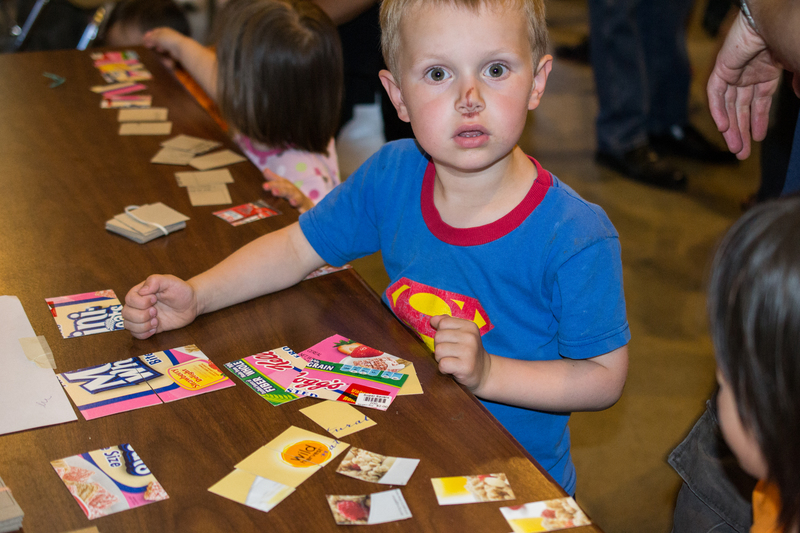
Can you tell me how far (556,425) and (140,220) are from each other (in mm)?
787

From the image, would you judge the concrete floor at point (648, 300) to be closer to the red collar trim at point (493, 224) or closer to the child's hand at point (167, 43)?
the red collar trim at point (493, 224)

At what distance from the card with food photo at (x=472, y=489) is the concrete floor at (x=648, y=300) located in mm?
271

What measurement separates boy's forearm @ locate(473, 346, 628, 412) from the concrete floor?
14cm

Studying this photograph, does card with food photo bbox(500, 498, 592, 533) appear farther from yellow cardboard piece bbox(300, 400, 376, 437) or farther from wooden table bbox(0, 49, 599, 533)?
yellow cardboard piece bbox(300, 400, 376, 437)

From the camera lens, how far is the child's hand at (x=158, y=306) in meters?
1.03

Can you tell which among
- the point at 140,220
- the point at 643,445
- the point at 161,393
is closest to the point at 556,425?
the point at 161,393

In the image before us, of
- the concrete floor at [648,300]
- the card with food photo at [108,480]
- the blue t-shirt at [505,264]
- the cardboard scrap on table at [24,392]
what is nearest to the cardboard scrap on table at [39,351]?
the cardboard scrap on table at [24,392]

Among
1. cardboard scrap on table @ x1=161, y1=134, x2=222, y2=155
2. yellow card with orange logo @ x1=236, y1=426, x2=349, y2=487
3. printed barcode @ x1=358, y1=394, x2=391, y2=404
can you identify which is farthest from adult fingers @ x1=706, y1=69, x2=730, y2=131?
cardboard scrap on table @ x1=161, y1=134, x2=222, y2=155

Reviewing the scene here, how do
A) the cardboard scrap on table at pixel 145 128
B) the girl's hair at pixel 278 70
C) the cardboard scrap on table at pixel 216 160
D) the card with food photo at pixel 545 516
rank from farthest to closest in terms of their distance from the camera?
the girl's hair at pixel 278 70 < the cardboard scrap on table at pixel 145 128 < the cardboard scrap on table at pixel 216 160 < the card with food photo at pixel 545 516

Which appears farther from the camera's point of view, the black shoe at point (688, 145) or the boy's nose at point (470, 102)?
the black shoe at point (688, 145)

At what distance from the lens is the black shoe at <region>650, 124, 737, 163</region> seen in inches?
155

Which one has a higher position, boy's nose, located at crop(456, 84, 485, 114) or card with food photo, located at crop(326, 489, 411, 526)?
boy's nose, located at crop(456, 84, 485, 114)

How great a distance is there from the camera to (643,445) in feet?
6.88

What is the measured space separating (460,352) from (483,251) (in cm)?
20
